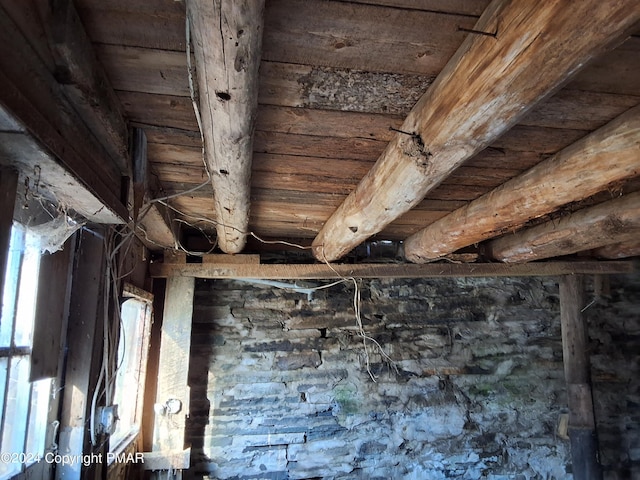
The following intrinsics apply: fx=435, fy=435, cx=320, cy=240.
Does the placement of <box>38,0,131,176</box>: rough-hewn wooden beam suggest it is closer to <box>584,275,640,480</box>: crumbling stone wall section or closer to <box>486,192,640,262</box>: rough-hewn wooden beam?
<box>486,192,640,262</box>: rough-hewn wooden beam

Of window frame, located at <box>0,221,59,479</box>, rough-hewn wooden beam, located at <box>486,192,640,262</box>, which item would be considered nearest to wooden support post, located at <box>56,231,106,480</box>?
window frame, located at <box>0,221,59,479</box>

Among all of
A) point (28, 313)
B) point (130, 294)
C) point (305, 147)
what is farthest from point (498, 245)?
point (28, 313)

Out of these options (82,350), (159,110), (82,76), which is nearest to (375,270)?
(82,350)

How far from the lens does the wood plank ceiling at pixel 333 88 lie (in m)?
0.80

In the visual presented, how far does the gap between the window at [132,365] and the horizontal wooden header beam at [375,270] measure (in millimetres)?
231

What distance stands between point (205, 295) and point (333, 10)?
2.30 metres

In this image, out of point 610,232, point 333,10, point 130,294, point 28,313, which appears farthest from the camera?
point 130,294

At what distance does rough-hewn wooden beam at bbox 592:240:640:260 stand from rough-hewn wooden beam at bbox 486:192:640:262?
0.42 metres

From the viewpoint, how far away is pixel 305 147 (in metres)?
1.34

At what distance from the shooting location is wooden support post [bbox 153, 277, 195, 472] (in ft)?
8.13

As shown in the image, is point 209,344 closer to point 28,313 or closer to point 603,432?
point 28,313

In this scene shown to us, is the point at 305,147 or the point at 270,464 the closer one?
the point at 305,147

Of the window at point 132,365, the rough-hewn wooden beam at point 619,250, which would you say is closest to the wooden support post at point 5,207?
the window at point 132,365

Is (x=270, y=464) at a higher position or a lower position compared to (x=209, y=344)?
lower
